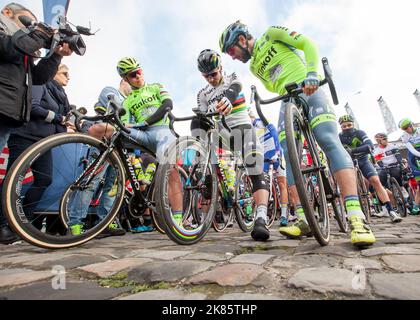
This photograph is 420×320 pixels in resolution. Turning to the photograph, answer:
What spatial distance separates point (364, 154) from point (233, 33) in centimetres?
391

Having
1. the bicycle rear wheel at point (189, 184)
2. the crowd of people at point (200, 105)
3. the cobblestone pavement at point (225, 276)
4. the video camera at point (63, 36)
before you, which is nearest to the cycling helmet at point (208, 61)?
the crowd of people at point (200, 105)

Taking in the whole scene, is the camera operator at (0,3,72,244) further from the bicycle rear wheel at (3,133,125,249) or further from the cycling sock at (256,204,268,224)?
the cycling sock at (256,204,268,224)

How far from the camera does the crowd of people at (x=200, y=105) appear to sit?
233 cm

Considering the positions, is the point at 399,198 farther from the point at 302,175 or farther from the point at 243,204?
the point at 302,175

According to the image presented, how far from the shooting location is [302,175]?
1.97 m

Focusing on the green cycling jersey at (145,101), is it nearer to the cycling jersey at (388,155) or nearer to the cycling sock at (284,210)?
the cycling sock at (284,210)

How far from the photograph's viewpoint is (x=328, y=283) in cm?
106

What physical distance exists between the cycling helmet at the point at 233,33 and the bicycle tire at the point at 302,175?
1140mm

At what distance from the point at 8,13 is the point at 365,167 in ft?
20.5

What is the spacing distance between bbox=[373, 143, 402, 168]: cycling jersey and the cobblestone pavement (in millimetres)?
8253

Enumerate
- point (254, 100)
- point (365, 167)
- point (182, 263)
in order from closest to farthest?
point (182, 263)
point (254, 100)
point (365, 167)

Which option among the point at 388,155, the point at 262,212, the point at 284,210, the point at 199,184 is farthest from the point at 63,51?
the point at 388,155
